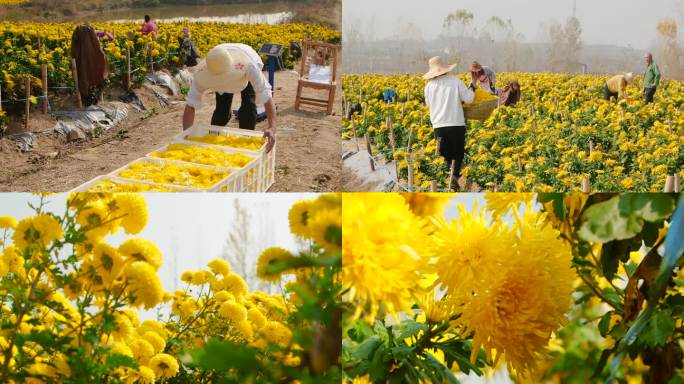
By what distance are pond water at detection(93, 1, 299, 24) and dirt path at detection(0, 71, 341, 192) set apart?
197 mm

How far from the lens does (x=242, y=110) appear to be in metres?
2.64

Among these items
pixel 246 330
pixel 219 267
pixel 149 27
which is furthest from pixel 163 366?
pixel 149 27

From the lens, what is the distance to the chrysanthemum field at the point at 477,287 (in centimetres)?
159

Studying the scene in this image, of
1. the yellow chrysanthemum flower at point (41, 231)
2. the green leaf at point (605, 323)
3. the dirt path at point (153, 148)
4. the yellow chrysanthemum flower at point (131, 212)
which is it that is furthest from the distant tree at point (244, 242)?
the green leaf at point (605, 323)

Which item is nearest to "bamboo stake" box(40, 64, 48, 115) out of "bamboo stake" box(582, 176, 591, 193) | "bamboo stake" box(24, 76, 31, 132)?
"bamboo stake" box(24, 76, 31, 132)

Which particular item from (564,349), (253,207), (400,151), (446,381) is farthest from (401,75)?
(446,381)

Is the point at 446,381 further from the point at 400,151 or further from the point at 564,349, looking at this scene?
the point at 400,151

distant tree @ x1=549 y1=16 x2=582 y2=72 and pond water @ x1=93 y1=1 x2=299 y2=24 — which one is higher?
pond water @ x1=93 y1=1 x2=299 y2=24

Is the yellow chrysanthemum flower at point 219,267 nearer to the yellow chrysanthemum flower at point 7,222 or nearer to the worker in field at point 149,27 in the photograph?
the yellow chrysanthemum flower at point 7,222

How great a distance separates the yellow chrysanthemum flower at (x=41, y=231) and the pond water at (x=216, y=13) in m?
0.78

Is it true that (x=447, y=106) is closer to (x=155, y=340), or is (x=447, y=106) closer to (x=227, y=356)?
(x=155, y=340)

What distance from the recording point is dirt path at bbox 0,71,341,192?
244cm

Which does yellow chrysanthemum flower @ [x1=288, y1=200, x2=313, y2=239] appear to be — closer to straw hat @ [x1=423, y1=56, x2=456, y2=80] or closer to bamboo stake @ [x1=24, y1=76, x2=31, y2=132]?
straw hat @ [x1=423, y1=56, x2=456, y2=80]

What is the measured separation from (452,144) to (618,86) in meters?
0.67
